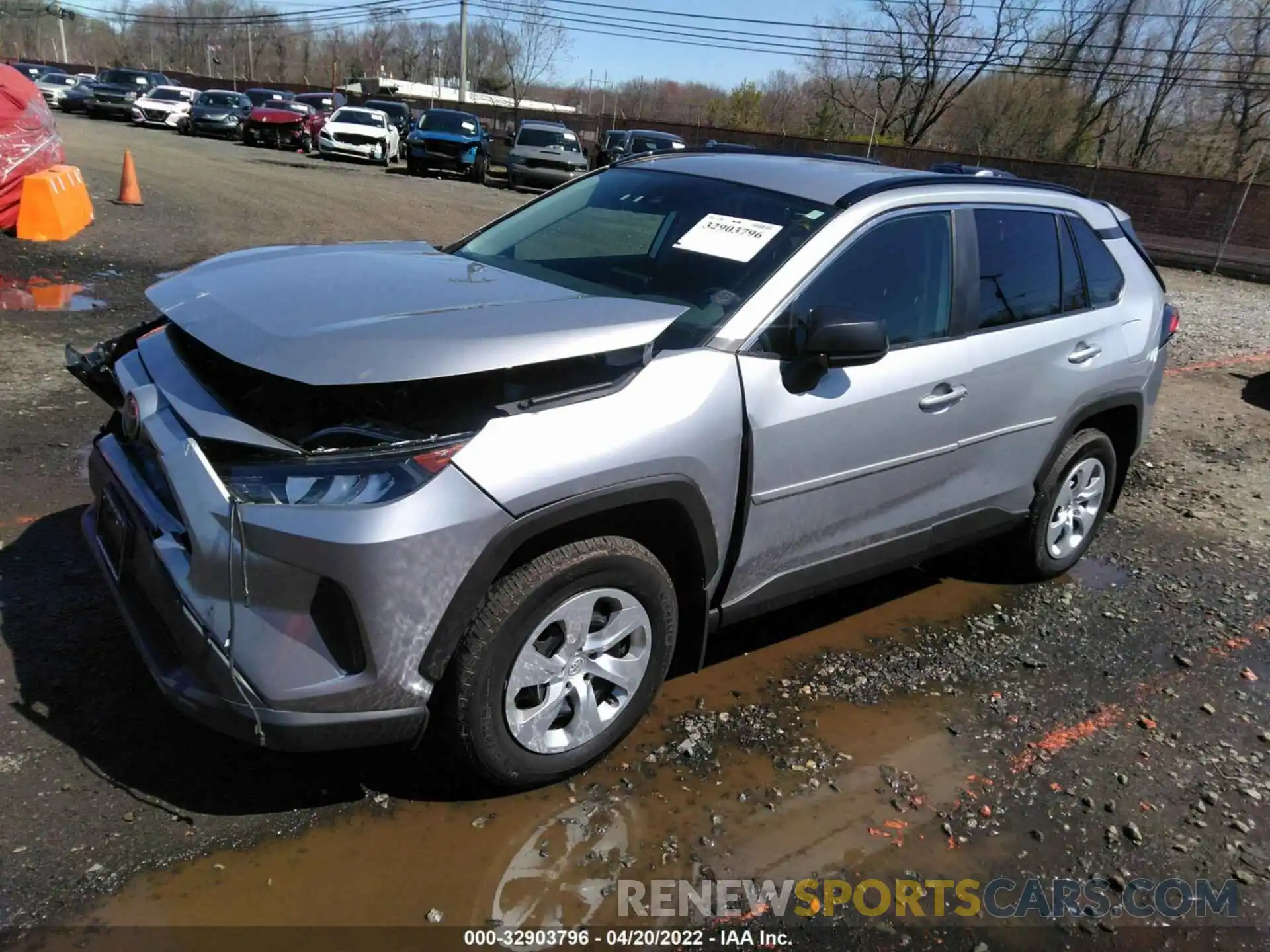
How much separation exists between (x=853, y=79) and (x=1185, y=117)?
15461mm

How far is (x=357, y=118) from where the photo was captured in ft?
83.6

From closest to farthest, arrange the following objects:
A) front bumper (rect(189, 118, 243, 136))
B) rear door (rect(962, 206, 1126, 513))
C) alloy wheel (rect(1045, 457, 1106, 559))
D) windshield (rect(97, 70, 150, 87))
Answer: rear door (rect(962, 206, 1126, 513)), alloy wheel (rect(1045, 457, 1106, 559)), front bumper (rect(189, 118, 243, 136)), windshield (rect(97, 70, 150, 87))

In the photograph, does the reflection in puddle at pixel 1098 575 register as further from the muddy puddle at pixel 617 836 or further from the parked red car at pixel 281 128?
the parked red car at pixel 281 128

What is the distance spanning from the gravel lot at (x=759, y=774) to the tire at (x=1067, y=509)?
185mm

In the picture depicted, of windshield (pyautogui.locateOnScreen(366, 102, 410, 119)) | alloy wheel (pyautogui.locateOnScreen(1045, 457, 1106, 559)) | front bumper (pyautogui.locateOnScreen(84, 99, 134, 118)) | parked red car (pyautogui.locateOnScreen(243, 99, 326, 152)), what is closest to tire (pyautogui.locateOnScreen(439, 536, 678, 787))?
alloy wheel (pyautogui.locateOnScreen(1045, 457, 1106, 559))

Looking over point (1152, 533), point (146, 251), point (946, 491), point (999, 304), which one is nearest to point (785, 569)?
point (946, 491)

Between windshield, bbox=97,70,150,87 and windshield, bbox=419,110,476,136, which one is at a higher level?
windshield, bbox=419,110,476,136

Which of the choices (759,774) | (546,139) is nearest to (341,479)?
(759,774)

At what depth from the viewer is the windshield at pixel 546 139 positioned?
2361cm

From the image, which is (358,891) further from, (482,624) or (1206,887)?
(1206,887)

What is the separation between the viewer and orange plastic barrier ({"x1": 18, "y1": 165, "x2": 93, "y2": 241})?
31.0 feet

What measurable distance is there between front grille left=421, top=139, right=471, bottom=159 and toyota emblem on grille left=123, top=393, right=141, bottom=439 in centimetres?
2263

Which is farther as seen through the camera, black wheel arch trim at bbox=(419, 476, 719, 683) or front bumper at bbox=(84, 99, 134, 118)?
front bumper at bbox=(84, 99, 134, 118)

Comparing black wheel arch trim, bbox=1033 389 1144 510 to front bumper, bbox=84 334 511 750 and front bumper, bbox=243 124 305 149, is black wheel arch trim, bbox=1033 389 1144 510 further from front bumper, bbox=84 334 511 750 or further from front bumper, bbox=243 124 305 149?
front bumper, bbox=243 124 305 149
